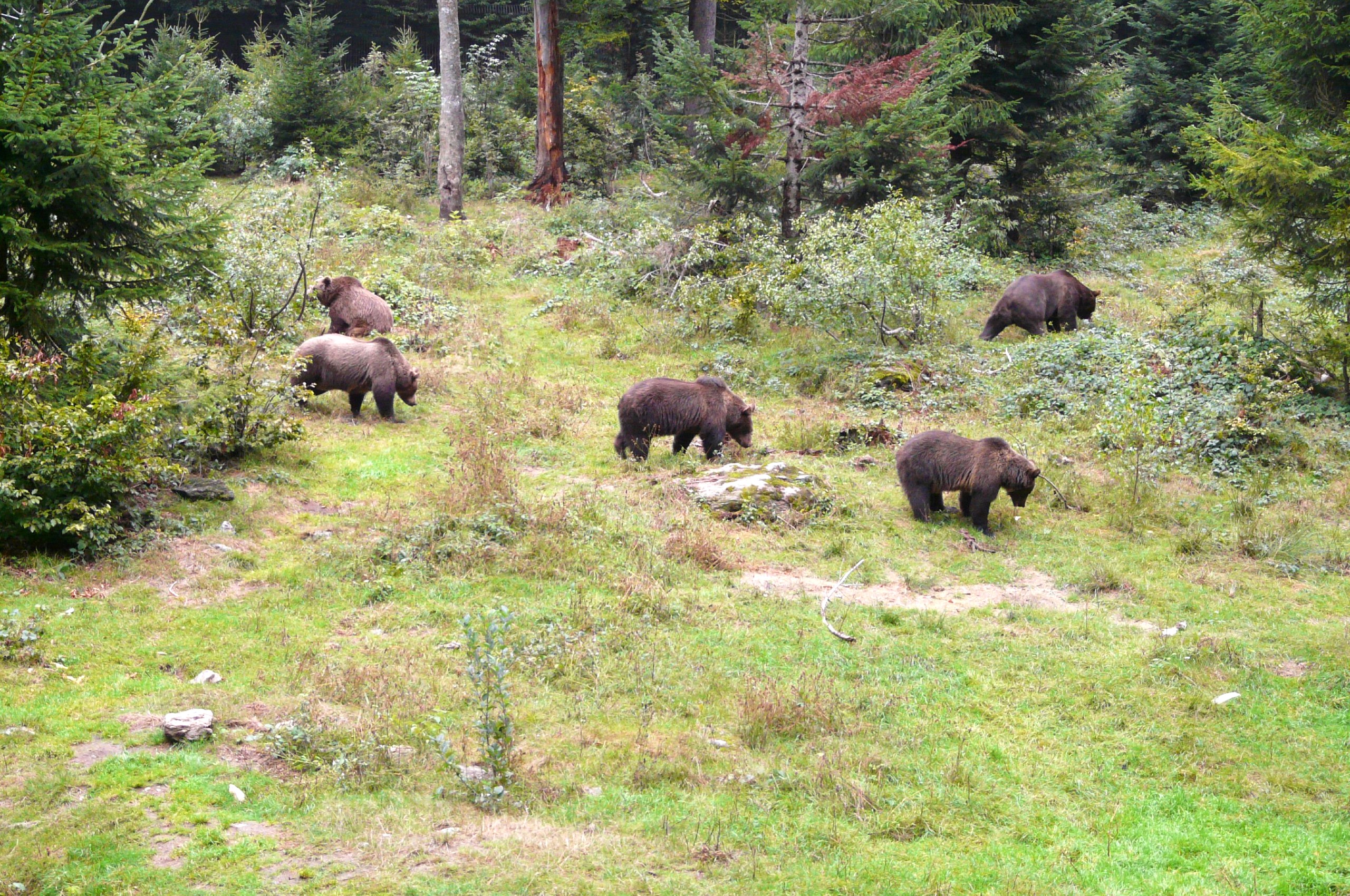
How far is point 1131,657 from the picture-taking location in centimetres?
1003

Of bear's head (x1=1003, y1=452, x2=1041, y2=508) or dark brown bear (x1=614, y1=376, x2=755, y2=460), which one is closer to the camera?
bear's head (x1=1003, y1=452, x2=1041, y2=508)

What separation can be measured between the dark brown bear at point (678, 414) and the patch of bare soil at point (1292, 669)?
7.55m

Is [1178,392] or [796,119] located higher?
[796,119]

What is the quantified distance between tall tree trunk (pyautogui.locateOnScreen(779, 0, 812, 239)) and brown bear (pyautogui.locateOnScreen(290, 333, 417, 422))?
9.87 meters

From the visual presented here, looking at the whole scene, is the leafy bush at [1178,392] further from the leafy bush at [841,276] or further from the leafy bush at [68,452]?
the leafy bush at [68,452]

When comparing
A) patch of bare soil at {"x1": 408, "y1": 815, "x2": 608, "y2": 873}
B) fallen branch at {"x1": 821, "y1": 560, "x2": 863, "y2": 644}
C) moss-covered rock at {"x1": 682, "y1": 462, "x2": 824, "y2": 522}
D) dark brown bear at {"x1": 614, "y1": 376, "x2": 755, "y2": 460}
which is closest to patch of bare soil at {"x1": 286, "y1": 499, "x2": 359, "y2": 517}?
dark brown bear at {"x1": 614, "y1": 376, "x2": 755, "y2": 460}

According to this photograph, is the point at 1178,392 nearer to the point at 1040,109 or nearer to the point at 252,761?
the point at 1040,109

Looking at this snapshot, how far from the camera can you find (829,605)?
11.1 m

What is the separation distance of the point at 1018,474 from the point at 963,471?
2.29ft

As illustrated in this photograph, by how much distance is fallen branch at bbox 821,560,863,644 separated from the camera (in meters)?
10.3

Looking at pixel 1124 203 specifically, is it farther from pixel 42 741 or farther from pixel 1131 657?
pixel 42 741

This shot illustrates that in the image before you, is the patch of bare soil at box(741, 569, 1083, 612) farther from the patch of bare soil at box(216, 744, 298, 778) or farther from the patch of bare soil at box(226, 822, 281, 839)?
the patch of bare soil at box(226, 822, 281, 839)

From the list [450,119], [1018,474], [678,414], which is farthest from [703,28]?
[1018,474]

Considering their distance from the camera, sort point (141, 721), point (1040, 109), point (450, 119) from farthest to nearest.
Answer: point (450, 119)
point (1040, 109)
point (141, 721)
